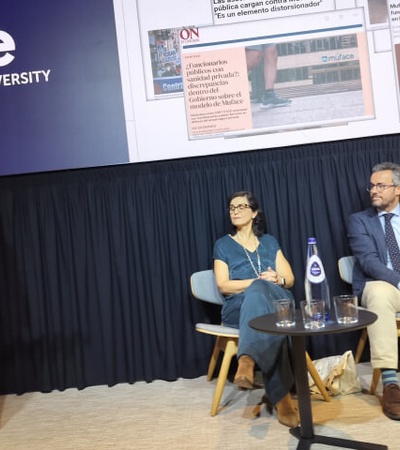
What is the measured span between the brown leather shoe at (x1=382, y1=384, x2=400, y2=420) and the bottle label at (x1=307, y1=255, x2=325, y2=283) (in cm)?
66

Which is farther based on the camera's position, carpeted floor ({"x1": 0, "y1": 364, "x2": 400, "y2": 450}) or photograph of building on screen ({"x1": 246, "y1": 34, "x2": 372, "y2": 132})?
photograph of building on screen ({"x1": 246, "y1": 34, "x2": 372, "y2": 132})

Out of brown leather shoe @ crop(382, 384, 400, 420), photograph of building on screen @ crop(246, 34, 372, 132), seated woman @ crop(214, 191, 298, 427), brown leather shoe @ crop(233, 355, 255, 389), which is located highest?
photograph of building on screen @ crop(246, 34, 372, 132)

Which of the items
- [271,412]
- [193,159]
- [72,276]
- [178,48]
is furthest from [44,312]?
[178,48]

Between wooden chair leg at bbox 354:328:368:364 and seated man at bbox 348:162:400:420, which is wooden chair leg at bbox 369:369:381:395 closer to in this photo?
seated man at bbox 348:162:400:420

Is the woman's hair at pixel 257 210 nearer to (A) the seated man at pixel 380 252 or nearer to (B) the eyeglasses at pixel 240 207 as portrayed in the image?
(B) the eyeglasses at pixel 240 207

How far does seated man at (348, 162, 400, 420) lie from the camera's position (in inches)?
105

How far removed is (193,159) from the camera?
3570mm

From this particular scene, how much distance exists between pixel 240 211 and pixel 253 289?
66 centimetres

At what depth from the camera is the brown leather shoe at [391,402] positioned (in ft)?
8.21

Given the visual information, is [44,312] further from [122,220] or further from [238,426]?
[238,426]

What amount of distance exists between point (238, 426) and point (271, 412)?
0.72 feet

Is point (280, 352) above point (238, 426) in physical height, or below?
above

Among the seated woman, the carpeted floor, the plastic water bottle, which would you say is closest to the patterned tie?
the seated woman

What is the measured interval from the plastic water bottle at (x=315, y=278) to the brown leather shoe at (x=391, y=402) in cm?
54
